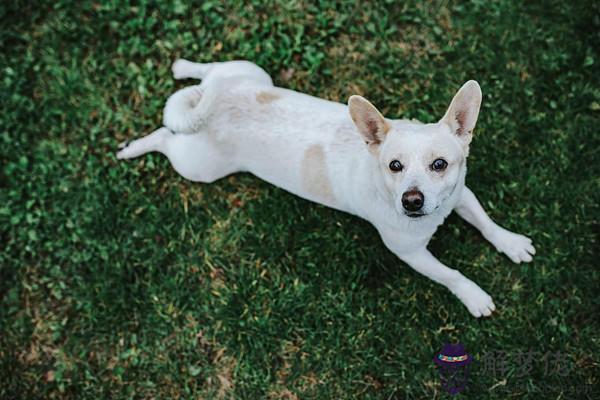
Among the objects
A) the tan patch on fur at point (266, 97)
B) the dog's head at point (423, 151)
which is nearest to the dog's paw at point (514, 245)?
the dog's head at point (423, 151)

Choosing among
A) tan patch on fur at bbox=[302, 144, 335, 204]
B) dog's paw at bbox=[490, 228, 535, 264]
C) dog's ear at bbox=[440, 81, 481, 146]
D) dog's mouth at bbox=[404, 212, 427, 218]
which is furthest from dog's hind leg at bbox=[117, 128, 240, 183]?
dog's paw at bbox=[490, 228, 535, 264]

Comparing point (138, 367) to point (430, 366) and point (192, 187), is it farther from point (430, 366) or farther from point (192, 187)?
point (430, 366)

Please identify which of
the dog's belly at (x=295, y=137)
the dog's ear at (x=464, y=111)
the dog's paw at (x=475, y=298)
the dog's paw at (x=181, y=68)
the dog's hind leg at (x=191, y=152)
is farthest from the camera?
the dog's paw at (x=181, y=68)

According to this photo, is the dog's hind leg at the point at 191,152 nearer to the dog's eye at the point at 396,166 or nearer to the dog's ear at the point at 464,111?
the dog's eye at the point at 396,166

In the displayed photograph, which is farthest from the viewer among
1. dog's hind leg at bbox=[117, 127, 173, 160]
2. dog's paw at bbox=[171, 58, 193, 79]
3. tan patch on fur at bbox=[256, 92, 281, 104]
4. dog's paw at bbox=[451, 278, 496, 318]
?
dog's paw at bbox=[171, 58, 193, 79]

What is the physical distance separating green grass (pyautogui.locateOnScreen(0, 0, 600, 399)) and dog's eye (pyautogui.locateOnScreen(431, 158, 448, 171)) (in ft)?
4.40

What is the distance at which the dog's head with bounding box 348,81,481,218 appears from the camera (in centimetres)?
331

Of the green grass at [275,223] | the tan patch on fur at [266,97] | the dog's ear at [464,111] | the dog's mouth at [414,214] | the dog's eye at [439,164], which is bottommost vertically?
the green grass at [275,223]

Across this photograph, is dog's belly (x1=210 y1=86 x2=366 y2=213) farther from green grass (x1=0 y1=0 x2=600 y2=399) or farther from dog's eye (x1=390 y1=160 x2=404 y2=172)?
green grass (x1=0 y1=0 x2=600 y2=399)

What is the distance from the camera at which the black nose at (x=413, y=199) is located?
130 inches

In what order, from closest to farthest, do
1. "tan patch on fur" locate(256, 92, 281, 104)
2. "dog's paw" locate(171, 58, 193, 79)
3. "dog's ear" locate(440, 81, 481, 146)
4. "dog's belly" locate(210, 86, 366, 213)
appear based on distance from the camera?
"dog's ear" locate(440, 81, 481, 146) → "dog's belly" locate(210, 86, 366, 213) → "tan patch on fur" locate(256, 92, 281, 104) → "dog's paw" locate(171, 58, 193, 79)

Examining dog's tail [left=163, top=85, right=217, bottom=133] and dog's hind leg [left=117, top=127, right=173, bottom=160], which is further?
dog's hind leg [left=117, top=127, right=173, bottom=160]

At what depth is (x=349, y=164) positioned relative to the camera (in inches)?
150

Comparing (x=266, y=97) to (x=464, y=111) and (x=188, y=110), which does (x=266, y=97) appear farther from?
(x=464, y=111)
